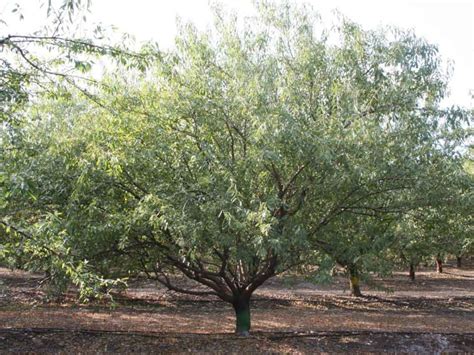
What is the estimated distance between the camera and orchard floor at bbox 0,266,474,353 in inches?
379

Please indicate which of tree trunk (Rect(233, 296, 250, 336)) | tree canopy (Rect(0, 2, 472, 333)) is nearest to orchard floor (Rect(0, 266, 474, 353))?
tree trunk (Rect(233, 296, 250, 336))

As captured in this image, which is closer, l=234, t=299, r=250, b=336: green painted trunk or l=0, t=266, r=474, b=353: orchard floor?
l=0, t=266, r=474, b=353: orchard floor

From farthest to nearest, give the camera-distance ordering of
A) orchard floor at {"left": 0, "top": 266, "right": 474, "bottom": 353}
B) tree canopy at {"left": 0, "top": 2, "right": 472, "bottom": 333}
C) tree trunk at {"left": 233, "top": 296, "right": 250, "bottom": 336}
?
1. tree trunk at {"left": 233, "top": 296, "right": 250, "bottom": 336}
2. orchard floor at {"left": 0, "top": 266, "right": 474, "bottom": 353}
3. tree canopy at {"left": 0, "top": 2, "right": 472, "bottom": 333}

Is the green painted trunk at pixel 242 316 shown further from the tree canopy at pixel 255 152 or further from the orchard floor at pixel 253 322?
the tree canopy at pixel 255 152

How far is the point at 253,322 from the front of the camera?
13117 mm

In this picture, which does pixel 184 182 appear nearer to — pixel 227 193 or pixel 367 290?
pixel 227 193

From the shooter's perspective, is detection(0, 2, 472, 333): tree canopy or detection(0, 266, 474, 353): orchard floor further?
detection(0, 266, 474, 353): orchard floor

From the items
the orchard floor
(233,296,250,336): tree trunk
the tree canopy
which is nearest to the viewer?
the tree canopy

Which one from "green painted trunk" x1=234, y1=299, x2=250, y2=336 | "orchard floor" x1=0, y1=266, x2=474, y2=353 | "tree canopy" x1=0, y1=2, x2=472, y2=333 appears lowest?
"orchard floor" x1=0, y1=266, x2=474, y2=353

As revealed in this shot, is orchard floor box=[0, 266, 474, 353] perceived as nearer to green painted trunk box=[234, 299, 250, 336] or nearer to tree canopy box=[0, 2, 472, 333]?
green painted trunk box=[234, 299, 250, 336]

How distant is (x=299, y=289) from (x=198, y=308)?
8.05 metres

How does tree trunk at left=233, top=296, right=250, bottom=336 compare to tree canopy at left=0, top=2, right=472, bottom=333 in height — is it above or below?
below

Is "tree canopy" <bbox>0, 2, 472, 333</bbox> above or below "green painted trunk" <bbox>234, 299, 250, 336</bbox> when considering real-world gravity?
above

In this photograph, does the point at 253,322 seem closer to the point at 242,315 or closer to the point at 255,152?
the point at 242,315
